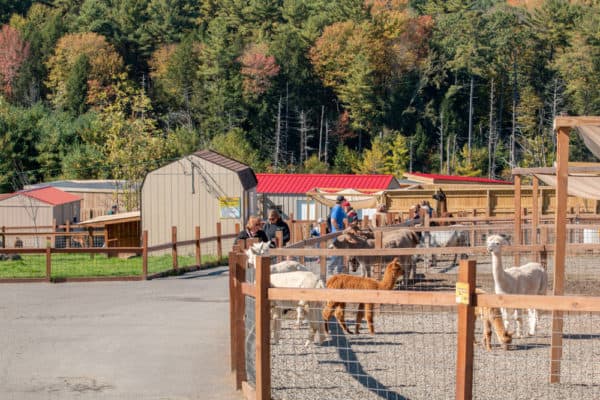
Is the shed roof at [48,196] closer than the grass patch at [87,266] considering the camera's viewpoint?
No

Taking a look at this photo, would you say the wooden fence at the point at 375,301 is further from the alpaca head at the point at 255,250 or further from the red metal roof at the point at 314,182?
the red metal roof at the point at 314,182

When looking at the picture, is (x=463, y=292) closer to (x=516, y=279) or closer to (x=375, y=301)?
(x=375, y=301)

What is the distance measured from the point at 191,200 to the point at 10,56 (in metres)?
104

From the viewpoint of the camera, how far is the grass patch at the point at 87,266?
25.5 meters

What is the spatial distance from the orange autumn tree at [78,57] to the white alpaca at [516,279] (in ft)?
356

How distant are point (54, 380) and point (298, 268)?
3.79m

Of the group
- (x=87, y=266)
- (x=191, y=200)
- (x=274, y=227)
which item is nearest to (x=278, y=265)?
(x=274, y=227)

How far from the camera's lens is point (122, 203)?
58.1 m

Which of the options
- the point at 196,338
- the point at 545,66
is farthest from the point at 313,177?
the point at 545,66

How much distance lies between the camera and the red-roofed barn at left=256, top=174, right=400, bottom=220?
51562mm

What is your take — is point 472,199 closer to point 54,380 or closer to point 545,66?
point 54,380

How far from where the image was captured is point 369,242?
18.6 metres

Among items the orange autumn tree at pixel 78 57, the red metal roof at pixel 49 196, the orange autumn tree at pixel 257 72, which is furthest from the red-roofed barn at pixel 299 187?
the orange autumn tree at pixel 78 57

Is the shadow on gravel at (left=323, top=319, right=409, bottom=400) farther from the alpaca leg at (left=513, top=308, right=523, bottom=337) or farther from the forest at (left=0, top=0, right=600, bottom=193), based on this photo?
the forest at (left=0, top=0, right=600, bottom=193)
